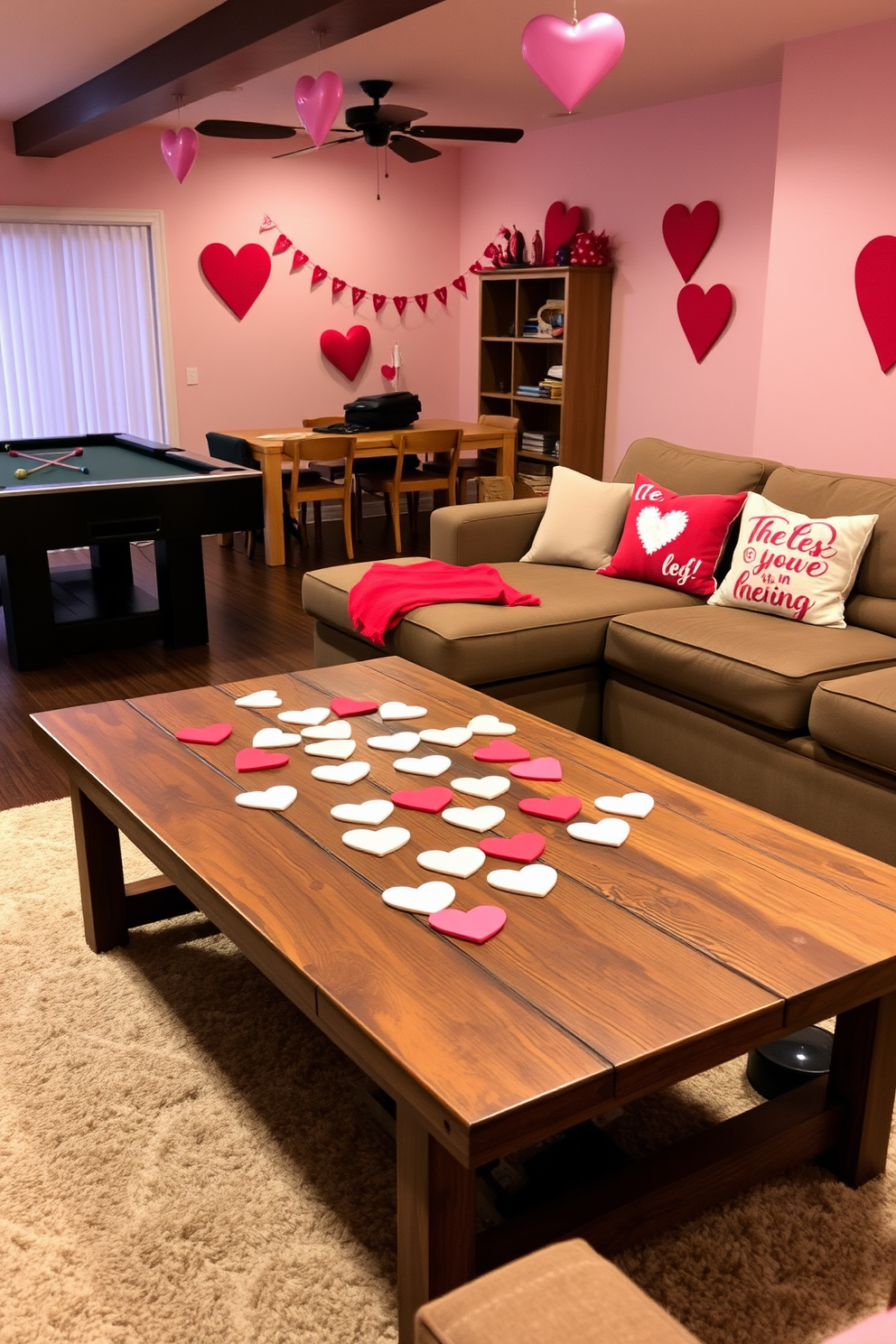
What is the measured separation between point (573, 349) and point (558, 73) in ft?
13.3

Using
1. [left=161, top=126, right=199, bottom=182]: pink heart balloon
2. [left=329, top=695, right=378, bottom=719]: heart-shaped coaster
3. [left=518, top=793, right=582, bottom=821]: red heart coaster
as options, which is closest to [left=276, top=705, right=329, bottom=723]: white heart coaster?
[left=329, top=695, right=378, bottom=719]: heart-shaped coaster

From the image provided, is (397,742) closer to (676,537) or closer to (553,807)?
(553,807)

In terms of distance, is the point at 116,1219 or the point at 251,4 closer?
the point at 116,1219

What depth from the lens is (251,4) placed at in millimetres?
4262

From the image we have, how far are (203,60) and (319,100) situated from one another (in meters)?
0.55

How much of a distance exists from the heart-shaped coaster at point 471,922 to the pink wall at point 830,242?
165 inches

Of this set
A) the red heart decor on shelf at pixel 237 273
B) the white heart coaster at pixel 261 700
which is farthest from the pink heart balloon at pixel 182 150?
the white heart coaster at pixel 261 700

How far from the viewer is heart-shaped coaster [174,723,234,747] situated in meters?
2.39

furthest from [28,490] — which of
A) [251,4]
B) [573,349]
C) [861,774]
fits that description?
[573,349]

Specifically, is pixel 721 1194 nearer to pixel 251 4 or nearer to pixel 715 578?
pixel 715 578

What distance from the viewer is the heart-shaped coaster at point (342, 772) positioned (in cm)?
219

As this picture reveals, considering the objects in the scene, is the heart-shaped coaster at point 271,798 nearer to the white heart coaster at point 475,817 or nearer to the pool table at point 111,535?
the white heart coaster at point 475,817

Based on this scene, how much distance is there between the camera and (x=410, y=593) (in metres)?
3.66

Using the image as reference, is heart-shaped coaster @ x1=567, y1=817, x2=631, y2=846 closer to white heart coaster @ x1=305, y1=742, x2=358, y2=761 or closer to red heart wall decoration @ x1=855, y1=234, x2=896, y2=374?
white heart coaster @ x1=305, y1=742, x2=358, y2=761
